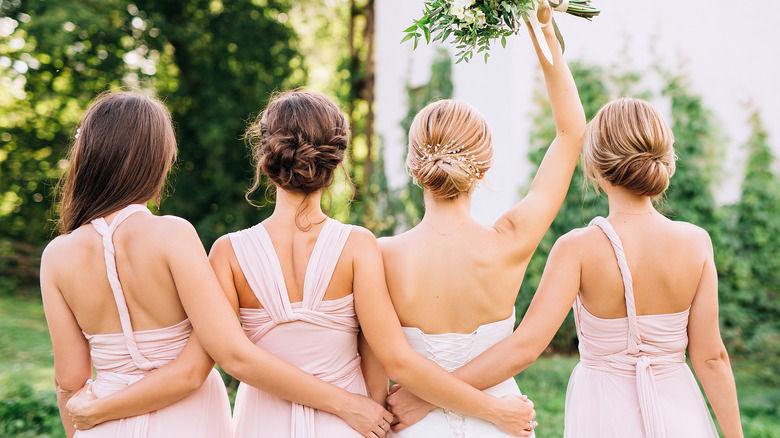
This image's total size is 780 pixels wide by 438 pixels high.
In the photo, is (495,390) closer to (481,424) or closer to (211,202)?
(481,424)

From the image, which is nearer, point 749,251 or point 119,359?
point 119,359

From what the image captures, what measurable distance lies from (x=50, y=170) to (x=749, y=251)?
13994 millimetres

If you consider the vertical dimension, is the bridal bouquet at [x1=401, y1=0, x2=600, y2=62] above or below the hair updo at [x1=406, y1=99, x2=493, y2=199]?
above

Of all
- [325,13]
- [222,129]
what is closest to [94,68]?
[222,129]

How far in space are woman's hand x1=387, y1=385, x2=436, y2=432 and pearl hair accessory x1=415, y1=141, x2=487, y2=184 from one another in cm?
97

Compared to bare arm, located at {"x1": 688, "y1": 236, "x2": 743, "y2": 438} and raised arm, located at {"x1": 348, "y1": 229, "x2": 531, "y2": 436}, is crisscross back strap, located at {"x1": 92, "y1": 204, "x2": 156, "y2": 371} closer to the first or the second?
raised arm, located at {"x1": 348, "y1": 229, "x2": 531, "y2": 436}

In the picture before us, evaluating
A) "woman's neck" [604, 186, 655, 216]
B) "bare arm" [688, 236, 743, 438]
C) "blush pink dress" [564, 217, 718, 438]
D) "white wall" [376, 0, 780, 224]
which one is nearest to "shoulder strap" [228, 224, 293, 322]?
"blush pink dress" [564, 217, 718, 438]

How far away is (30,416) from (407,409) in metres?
4.36

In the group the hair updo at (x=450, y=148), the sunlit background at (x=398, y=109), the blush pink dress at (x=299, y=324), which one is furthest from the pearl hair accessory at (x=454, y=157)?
the sunlit background at (x=398, y=109)

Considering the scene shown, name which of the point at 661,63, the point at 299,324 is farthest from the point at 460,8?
the point at 661,63

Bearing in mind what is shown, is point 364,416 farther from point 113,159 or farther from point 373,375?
point 113,159

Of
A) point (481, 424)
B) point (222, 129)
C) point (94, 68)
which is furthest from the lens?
point (222, 129)

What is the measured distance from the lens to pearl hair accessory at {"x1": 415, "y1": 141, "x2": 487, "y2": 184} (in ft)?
8.25

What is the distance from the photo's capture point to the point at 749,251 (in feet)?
25.2
